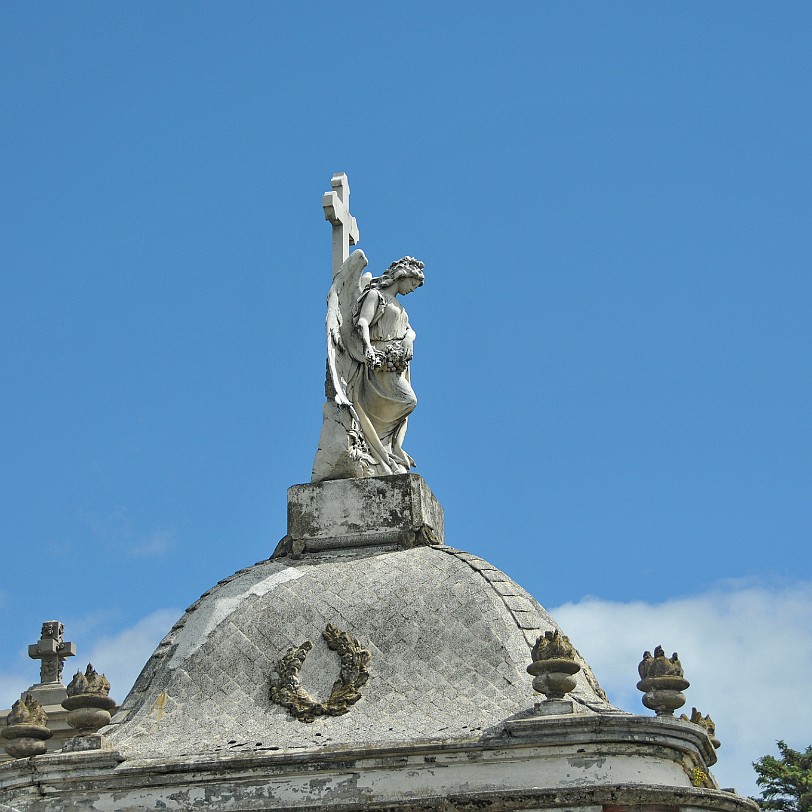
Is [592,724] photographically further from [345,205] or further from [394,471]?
[345,205]

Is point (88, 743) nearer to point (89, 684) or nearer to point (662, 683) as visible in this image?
point (89, 684)

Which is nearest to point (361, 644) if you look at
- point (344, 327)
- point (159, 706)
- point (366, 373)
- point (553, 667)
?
point (159, 706)

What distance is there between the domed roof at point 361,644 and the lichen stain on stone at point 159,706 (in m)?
0.02

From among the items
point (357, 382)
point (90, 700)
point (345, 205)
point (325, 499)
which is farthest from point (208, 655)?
point (345, 205)

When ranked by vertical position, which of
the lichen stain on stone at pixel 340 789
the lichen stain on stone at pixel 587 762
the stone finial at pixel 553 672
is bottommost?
the lichen stain on stone at pixel 587 762

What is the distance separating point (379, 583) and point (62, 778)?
364 centimetres

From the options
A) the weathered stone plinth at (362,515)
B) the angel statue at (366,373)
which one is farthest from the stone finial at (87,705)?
the angel statue at (366,373)

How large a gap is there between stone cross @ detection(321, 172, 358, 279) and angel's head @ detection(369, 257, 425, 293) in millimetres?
559

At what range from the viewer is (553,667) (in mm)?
16406

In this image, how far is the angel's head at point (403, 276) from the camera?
20.7m

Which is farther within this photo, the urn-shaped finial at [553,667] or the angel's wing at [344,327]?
the angel's wing at [344,327]

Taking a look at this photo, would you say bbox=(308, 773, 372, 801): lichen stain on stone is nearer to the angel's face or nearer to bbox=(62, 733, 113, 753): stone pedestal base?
bbox=(62, 733, 113, 753): stone pedestal base

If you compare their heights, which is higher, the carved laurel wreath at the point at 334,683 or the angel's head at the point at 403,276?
the angel's head at the point at 403,276

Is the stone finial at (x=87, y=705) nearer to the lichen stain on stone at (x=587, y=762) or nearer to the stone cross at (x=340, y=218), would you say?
the lichen stain on stone at (x=587, y=762)
